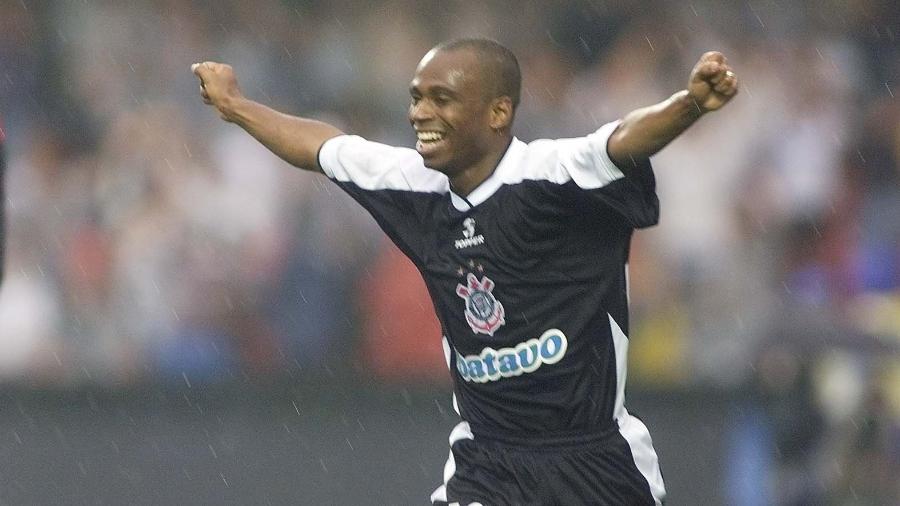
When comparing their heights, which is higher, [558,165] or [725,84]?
[725,84]

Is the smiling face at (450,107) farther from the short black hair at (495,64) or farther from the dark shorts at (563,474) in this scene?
the dark shorts at (563,474)

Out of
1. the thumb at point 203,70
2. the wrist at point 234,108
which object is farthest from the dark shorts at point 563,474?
the thumb at point 203,70

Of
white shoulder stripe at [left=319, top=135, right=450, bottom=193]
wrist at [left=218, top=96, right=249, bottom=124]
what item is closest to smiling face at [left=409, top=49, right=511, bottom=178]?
white shoulder stripe at [left=319, top=135, right=450, bottom=193]

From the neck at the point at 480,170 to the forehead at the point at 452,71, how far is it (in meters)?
0.23

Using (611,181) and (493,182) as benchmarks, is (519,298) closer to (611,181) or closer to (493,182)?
(493,182)

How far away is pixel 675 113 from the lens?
426 centimetres

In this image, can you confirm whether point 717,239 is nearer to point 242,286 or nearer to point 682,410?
point 682,410

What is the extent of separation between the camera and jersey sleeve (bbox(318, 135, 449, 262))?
518cm

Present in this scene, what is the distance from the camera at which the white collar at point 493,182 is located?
4.95 metres

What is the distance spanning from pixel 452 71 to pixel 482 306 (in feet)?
2.32

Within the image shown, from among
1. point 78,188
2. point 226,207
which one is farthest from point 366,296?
point 78,188

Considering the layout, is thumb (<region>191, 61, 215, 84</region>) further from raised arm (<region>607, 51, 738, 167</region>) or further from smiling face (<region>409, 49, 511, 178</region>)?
raised arm (<region>607, 51, 738, 167</region>)

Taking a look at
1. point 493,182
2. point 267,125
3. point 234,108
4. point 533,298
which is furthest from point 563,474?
point 234,108

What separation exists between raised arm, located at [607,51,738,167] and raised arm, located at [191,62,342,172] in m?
1.32
